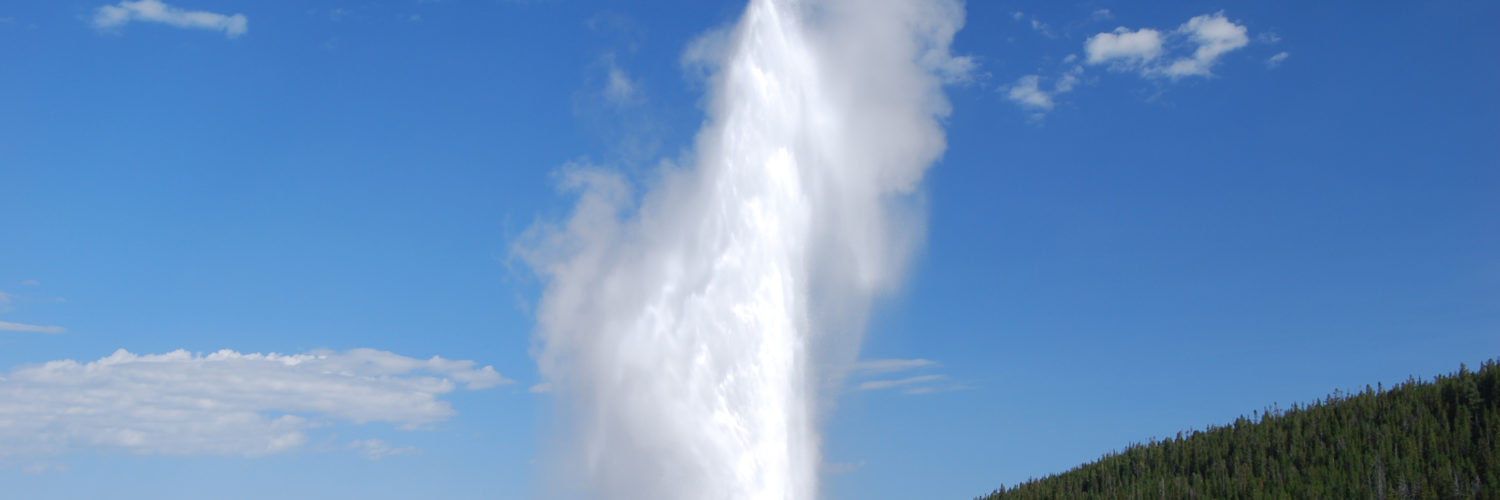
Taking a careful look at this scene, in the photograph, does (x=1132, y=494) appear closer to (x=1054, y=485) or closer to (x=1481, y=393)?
(x=1054, y=485)

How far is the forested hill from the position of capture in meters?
90.3

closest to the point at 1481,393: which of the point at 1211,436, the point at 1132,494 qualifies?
the point at 1211,436

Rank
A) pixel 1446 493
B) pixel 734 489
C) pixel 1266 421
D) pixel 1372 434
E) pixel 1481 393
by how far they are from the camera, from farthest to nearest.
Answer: pixel 1266 421, pixel 1481 393, pixel 1372 434, pixel 1446 493, pixel 734 489

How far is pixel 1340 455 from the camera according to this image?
99875 millimetres

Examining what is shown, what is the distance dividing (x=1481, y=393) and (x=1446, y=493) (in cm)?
2925

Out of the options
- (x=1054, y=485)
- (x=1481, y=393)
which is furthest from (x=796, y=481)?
(x=1481, y=393)

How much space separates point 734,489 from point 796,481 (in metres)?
4.22

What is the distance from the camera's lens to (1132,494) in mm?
104812

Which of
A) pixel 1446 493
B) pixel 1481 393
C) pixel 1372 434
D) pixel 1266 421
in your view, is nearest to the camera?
pixel 1446 493

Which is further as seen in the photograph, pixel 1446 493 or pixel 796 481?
pixel 1446 493

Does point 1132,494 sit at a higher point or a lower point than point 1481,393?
lower

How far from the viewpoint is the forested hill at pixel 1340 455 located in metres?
90.3

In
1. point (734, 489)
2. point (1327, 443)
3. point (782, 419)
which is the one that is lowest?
point (734, 489)

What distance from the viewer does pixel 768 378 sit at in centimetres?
7050
